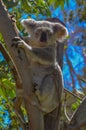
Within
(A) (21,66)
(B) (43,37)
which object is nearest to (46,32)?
(B) (43,37)

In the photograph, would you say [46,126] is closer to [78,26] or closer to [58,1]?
[58,1]

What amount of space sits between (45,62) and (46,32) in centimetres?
24

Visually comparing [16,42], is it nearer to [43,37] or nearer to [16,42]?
[16,42]

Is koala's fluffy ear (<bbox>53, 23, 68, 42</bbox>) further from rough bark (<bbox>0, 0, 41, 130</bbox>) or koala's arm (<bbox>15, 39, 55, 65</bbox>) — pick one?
rough bark (<bbox>0, 0, 41, 130</bbox>)

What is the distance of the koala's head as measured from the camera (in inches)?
115

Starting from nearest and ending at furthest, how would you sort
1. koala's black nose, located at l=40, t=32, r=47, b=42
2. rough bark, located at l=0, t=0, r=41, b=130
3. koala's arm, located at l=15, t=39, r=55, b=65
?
rough bark, located at l=0, t=0, r=41, b=130 → koala's arm, located at l=15, t=39, r=55, b=65 → koala's black nose, located at l=40, t=32, r=47, b=42

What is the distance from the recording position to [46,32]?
9.57 ft

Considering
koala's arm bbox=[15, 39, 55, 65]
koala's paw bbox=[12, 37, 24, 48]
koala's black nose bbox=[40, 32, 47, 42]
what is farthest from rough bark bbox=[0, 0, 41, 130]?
koala's black nose bbox=[40, 32, 47, 42]

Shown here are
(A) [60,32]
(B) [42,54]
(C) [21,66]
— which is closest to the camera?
(C) [21,66]

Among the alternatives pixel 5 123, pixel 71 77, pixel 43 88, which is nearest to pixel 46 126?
pixel 43 88

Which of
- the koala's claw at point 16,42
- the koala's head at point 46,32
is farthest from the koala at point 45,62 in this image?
the koala's claw at point 16,42

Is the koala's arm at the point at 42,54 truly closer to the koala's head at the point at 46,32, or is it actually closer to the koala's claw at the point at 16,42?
the koala's head at the point at 46,32

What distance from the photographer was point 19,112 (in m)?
2.44

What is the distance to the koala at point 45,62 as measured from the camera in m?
2.80
